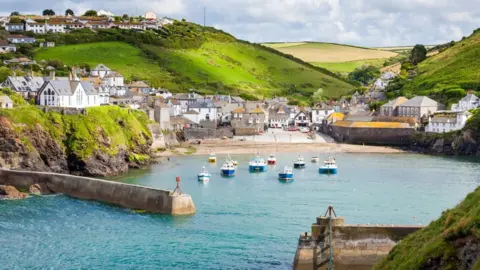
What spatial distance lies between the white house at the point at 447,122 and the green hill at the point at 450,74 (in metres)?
16.3

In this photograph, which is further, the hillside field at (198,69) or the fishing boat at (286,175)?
the hillside field at (198,69)

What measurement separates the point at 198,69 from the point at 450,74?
56.1 metres

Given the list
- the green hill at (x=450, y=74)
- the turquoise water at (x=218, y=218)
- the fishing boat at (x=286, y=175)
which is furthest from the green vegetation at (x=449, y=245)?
the green hill at (x=450, y=74)

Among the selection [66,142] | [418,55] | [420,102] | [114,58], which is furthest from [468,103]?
[114,58]

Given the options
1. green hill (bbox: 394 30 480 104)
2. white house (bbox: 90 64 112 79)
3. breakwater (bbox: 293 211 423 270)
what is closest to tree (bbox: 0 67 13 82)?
white house (bbox: 90 64 112 79)

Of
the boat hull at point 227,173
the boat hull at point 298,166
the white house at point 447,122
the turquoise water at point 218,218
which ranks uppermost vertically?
the white house at point 447,122

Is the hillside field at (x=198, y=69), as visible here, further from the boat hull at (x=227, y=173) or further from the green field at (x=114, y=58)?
the boat hull at (x=227, y=173)

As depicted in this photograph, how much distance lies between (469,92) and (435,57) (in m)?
44.9

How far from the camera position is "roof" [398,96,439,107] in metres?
124

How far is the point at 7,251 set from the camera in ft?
146

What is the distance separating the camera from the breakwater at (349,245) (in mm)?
37688

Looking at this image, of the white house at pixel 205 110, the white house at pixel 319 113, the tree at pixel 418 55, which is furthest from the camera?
the tree at pixel 418 55

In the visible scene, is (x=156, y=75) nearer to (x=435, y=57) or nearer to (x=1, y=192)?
(x=435, y=57)

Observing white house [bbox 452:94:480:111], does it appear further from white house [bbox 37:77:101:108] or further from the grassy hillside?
white house [bbox 37:77:101:108]
